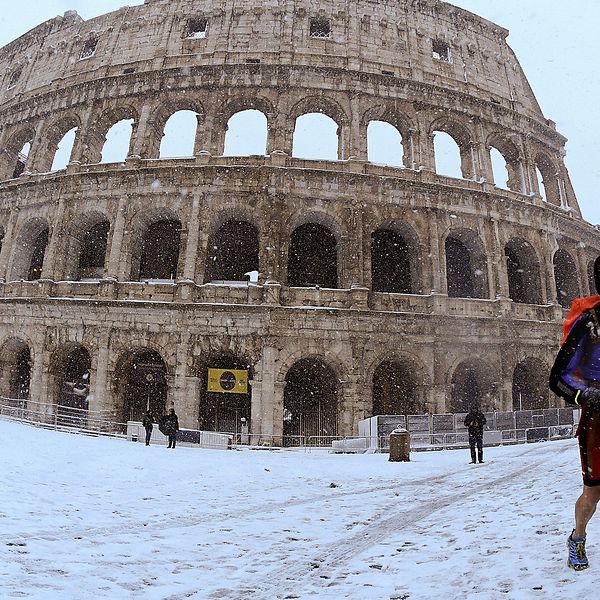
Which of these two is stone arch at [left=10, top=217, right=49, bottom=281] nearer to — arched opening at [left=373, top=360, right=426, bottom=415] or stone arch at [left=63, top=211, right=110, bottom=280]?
stone arch at [left=63, top=211, right=110, bottom=280]

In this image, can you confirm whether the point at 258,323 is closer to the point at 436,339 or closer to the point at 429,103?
the point at 436,339

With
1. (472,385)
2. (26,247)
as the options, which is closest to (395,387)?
(472,385)

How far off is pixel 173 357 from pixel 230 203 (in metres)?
6.42

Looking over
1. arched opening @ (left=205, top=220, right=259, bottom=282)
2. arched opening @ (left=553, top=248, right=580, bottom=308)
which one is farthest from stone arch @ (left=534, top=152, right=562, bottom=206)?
arched opening @ (left=205, top=220, right=259, bottom=282)

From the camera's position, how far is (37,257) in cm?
2291

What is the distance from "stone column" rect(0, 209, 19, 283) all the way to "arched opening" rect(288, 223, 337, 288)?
12.2 m

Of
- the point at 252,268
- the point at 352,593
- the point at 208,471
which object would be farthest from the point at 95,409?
the point at 352,593

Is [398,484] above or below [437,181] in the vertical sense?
below

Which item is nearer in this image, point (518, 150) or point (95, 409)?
point (95, 409)

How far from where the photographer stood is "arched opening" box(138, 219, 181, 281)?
806 inches

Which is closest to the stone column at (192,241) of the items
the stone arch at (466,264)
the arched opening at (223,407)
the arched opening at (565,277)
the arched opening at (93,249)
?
the arched opening at (223,407)

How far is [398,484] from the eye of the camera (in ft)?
25.9

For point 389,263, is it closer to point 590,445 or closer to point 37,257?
point 37,257

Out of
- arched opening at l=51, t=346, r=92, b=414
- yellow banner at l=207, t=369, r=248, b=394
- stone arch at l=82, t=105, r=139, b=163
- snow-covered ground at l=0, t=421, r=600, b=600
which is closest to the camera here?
snow-covered ground at l=0, t=421, r=600, b=600
